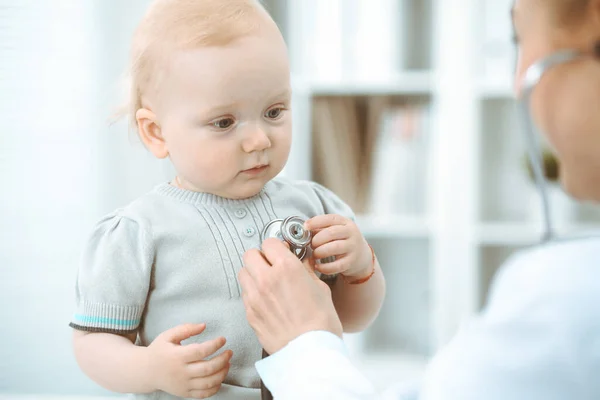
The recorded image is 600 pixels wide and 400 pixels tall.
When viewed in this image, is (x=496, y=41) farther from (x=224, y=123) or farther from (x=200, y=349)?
(x=200, y=349)

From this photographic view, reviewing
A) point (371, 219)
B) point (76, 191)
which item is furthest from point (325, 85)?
point (76, 191)

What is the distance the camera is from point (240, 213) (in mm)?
686

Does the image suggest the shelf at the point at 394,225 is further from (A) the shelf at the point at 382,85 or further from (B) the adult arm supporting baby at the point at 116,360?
(B) the adult arm supporting baby at the point at 116,360

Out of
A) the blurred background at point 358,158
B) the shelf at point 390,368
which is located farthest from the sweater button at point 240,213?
the shelf at point 390,368

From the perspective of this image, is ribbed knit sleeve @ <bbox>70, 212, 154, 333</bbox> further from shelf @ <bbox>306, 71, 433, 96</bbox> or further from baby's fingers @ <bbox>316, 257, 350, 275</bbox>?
shelf @ <bbox>306, 71, 433, 96</bbox>

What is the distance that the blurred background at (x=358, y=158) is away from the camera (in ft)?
5.73

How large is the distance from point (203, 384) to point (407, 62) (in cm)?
181

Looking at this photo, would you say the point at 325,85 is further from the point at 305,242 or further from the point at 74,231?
the point at 305,242

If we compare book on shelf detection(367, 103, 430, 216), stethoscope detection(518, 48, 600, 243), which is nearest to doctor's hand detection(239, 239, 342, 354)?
stethoscope detection(518, 48, 600, 243)

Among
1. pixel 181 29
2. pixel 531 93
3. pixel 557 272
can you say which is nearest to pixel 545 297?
pixel 557 272

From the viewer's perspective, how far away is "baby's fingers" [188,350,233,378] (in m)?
0.62

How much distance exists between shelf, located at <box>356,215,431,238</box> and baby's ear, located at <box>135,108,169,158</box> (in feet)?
5.19

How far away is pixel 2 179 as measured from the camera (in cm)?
170

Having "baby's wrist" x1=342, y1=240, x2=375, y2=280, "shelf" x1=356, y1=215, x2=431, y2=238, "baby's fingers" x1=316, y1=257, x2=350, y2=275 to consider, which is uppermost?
"baby's fingers" x1=316, y1=257, x2=350, y2=275
